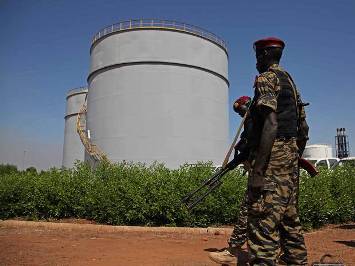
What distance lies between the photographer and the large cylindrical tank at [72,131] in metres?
26.2

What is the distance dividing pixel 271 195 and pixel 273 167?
0.74ft

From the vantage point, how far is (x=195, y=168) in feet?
28.0

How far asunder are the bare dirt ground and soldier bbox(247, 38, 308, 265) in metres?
1.11

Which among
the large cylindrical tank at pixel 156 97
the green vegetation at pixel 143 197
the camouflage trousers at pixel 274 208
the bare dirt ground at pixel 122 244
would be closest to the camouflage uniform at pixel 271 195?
the camouflage trousers at pixel 274 208

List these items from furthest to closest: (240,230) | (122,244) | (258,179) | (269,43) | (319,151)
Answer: (319,151) < (122,244) < (240,230) < (269,43) < (258,179)

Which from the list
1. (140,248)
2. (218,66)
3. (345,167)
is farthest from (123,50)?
(140,248)

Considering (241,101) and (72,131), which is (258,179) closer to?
(241,101)

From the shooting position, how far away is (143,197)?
755 centimetres

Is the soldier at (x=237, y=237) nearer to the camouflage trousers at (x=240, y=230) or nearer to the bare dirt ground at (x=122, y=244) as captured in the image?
the camouflage trousers at (x=240, y=230)

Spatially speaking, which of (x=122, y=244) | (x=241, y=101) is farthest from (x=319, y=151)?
(x=241, y=101)

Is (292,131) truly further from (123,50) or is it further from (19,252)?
(123,50)

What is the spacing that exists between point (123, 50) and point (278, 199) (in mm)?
14787

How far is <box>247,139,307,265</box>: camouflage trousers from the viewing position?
281cm

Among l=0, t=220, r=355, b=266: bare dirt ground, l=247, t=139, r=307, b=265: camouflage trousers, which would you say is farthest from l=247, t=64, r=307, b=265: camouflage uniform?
l=0, t=220, r=355, b=266: bare dirt ground
